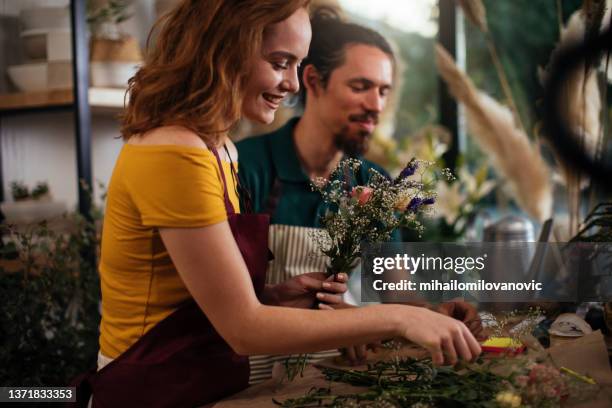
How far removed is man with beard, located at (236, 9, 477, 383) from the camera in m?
1.89

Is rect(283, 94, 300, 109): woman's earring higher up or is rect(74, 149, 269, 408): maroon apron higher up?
rect(283, 94, 300, 109): woman's earring

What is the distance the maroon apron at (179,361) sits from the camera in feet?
3.42

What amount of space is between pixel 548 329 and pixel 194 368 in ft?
2.20

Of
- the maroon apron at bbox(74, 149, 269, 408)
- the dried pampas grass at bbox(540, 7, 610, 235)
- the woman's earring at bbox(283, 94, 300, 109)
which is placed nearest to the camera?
the maroon apron at bbox(74, 149, 269, 408)

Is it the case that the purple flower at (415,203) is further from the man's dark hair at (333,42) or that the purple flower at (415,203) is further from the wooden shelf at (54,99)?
the wooden shelf at (54,99)

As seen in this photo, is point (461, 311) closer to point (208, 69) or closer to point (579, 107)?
point (208, 69)

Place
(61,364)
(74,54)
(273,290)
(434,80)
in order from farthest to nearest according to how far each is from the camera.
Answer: (434,80)
(74,54)
(61,364)
(273,290)

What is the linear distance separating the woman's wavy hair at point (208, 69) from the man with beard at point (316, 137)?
0.87 m

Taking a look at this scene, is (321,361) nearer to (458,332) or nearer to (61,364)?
(458,332)

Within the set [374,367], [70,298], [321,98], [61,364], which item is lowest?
[61,364]

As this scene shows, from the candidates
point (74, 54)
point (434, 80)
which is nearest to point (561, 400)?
point (74, 54)

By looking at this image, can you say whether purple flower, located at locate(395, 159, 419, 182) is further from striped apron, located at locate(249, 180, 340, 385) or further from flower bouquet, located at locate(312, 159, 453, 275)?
striped apron, located at locate(249, 180, 340, 385)

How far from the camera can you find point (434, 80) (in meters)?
3.00

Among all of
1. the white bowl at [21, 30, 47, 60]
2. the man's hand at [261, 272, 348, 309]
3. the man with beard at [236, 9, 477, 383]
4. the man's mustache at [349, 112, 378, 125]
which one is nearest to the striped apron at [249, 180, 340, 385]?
the man with beard at [236, 9, 477, 383]
